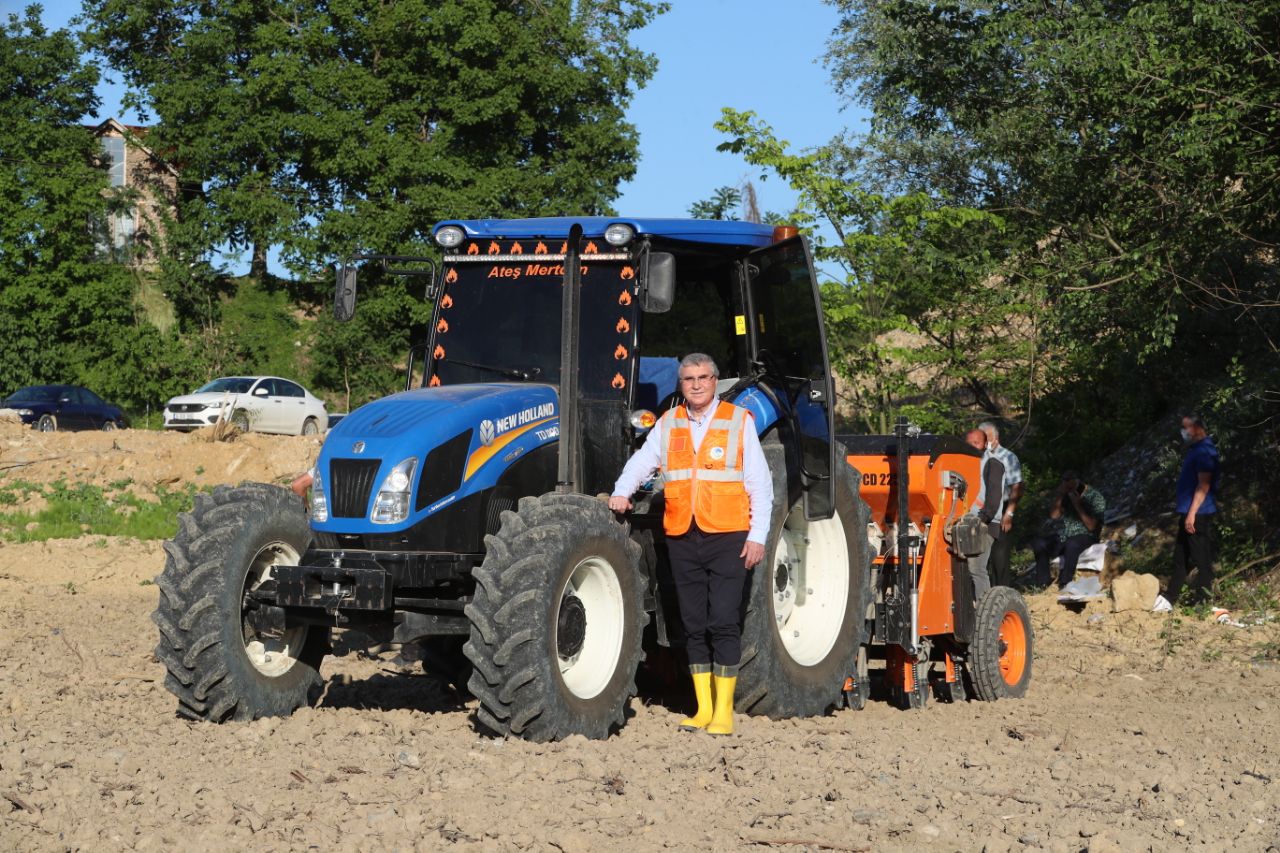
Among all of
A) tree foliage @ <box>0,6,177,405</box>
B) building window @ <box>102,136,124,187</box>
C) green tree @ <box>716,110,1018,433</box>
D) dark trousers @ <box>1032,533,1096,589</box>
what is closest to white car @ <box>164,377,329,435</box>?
tree foliage @ <box>0,6,177,405</box>

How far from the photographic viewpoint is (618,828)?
541 centimetres

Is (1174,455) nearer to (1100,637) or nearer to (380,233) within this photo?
(1100,637)

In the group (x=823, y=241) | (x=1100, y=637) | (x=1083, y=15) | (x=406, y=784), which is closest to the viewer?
(x=406, y=784)

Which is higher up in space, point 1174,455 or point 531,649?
point 1174,455

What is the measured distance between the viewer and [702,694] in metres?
7.45

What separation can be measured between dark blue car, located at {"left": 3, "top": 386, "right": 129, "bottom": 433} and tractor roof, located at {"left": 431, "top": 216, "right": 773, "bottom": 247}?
25.6 meters

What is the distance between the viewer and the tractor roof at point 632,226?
7.71m

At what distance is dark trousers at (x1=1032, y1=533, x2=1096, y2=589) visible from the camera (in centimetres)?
1455

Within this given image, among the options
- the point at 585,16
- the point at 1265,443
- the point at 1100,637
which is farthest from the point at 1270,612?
the point at 585,16

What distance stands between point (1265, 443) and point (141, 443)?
16.0 meters

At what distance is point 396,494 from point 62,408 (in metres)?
27.3

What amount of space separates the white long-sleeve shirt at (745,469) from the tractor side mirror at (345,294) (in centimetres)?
174

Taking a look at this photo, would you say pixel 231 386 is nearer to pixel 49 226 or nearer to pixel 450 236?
pixel 49 226

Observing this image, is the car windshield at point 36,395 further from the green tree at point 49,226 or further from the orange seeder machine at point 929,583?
the orange seeder machine at point 929,583
